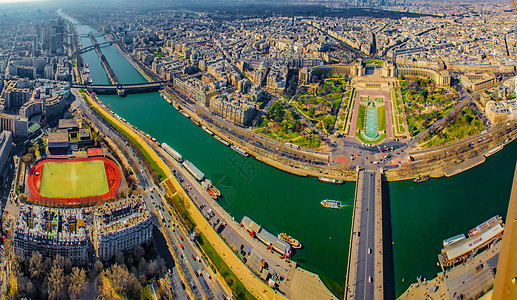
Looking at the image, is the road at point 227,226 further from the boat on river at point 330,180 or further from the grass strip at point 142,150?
the boat on river at point 330,180

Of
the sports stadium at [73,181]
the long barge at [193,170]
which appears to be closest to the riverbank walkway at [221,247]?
the long barge at [193,170]

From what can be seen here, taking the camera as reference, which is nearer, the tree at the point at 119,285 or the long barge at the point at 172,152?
the tree at the point at 119,285

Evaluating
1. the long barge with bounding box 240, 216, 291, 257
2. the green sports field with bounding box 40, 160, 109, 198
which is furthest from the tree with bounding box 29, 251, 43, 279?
the long barge with bounding box 240, 216, 291, 257

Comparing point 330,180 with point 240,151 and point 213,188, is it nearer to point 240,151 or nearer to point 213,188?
point 240,151

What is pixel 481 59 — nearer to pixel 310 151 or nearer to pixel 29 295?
pixel 310 151

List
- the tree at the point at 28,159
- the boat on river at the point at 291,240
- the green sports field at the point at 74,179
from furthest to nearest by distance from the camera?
the tree at the point at 28,159 < the green sports field at the point at 74,179 < the boat on river at the point at 291,240
